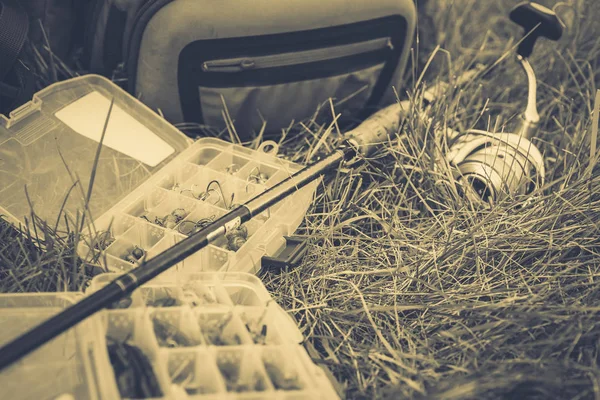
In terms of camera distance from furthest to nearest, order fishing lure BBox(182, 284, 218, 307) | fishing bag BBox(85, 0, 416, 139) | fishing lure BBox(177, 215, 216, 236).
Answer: fishing bag BBox(85, 0, 416, 139), fishing lure BBox(177, 215, 216, 236), fishing lure BBox(182, 284, 218, 307)

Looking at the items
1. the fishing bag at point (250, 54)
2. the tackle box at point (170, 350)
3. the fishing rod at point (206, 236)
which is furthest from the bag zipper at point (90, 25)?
the tackle box at point (170, 350)

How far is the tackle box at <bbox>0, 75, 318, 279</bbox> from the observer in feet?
4.97

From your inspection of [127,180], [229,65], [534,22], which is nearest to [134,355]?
[127,180]

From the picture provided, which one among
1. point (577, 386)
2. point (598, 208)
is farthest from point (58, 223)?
point (598, 208)

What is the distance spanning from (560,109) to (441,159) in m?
0.58

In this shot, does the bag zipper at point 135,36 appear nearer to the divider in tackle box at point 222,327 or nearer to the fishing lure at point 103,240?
the fishing lure at point 103,240

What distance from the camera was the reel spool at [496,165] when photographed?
5.53ft

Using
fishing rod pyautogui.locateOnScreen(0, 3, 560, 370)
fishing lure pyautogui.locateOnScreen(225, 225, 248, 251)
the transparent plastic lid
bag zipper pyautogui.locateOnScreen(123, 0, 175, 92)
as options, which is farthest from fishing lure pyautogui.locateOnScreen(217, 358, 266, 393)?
bag zipper pyautogui.locateOnScreen(123, 0, 175, 92)

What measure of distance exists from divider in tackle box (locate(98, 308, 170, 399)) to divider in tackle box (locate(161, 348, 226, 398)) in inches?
1.2

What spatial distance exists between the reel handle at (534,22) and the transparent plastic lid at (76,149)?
3.71 feet

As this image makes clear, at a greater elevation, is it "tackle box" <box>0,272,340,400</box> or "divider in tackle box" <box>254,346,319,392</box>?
"tackle box" <box>0,272,340,400</box>

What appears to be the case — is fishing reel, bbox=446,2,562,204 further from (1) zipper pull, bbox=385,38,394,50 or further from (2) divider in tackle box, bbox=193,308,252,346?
(2) divider in tackle box, bbox=193,308,252,346

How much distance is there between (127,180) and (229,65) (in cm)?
45

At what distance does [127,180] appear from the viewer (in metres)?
1.76
